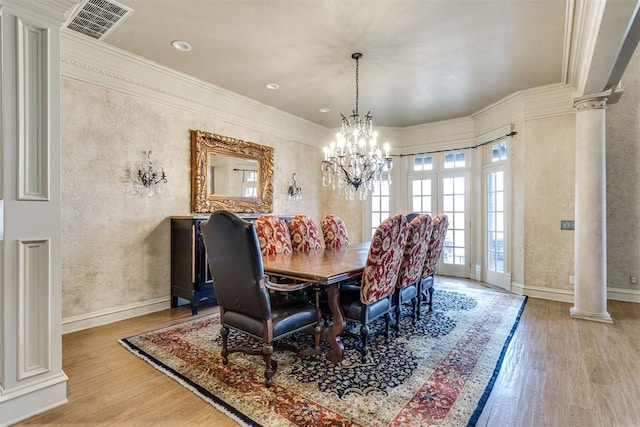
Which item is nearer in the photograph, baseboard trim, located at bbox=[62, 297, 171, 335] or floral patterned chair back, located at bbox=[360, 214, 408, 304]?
floral patterned chair back, located at bbox=[360, 214, 408, 304]

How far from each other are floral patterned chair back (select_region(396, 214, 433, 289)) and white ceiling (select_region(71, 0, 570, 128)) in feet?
5.60

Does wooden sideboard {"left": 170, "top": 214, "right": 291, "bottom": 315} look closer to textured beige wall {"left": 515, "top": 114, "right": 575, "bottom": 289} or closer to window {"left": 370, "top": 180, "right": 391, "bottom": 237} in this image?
window {"left": 370, "top": 180, "right": 391, "bottom": 237}

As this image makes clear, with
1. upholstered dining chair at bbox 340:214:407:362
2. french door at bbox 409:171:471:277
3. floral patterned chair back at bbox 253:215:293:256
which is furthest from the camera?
french door at bbox 409:171:471:277

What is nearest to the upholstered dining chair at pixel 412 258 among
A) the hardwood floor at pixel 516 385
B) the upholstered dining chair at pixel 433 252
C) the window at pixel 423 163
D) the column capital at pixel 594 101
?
the upholstered dining chair at pixel 433 252

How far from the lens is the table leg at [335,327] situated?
2.40 meters

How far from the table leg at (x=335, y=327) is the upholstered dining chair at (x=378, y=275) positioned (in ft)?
0.35

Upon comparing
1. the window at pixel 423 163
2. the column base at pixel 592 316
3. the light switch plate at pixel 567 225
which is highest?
the window at pixel 423 163

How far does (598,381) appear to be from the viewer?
219 cm

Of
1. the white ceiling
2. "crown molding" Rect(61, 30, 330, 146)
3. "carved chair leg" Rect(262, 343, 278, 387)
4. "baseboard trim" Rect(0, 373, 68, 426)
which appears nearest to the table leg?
"carved chair leg" Rect(262, 343, 278, 387)

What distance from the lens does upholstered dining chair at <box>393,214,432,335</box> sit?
2.78m

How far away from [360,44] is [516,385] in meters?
3.09

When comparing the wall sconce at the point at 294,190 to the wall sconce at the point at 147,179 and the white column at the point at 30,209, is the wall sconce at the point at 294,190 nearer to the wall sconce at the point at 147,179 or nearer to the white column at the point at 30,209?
the wall sconce at the point at 147,179

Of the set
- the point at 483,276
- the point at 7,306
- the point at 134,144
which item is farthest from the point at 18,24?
the point at 483,276

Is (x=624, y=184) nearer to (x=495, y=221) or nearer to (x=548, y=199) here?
(x=548, y=199)
